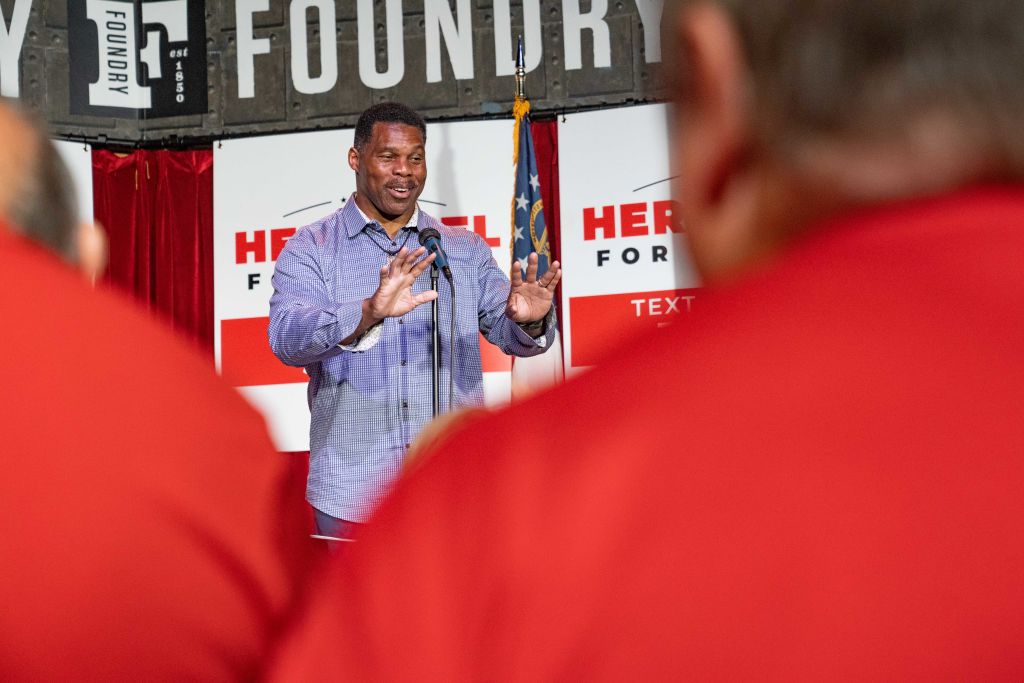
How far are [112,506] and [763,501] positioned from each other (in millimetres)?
300

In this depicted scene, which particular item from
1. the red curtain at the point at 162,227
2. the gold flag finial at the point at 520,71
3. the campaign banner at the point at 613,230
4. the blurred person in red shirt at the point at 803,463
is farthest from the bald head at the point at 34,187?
the red curtain at the point at 162,227

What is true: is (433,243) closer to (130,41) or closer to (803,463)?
(803,463)

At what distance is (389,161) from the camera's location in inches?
139

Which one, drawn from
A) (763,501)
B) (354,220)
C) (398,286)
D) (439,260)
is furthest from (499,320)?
(763,501)

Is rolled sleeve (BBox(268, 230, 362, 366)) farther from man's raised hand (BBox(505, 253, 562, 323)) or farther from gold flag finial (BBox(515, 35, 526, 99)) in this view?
gold flag finial (BBox(515, 35, 526, 99))

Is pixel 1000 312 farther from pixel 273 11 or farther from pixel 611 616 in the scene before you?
pixel 273 11

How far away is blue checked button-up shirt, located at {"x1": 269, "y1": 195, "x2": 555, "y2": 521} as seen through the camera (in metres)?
3.09

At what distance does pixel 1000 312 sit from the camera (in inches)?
14.3

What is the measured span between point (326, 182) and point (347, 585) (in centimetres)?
510

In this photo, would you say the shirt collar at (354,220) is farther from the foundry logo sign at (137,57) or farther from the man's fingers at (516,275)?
the foundry logo sign at (137,57)

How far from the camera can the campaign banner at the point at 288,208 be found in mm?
5195

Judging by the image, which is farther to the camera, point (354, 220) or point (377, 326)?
point (354, 220)

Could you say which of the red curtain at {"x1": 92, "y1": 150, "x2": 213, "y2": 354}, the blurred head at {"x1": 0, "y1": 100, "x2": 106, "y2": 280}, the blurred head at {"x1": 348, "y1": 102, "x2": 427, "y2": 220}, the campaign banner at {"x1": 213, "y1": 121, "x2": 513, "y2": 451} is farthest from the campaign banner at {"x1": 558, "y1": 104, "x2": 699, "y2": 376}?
the blurred head at {"x1": 0, "y1": 100, "x2": 106, "y2": 280}

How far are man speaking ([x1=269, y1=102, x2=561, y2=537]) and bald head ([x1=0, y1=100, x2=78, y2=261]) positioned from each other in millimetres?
2156
